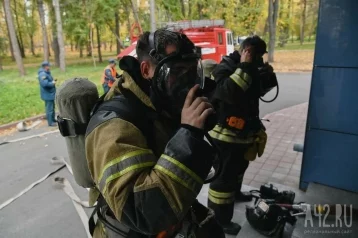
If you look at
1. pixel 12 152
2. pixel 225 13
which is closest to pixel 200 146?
pixel 12 152

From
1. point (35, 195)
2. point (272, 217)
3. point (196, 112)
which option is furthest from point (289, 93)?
point (196, 112)

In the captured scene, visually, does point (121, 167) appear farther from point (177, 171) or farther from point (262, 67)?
point (262, 67)

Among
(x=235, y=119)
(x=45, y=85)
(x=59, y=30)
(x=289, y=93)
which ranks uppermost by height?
(x=59, y=30)

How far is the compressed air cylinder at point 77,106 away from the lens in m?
1.46

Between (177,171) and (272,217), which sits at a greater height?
(177,171)

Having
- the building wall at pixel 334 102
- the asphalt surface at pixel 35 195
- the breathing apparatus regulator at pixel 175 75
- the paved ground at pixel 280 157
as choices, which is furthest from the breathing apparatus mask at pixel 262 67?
the asphalt surface at pixel 35 195

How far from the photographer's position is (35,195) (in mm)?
4117

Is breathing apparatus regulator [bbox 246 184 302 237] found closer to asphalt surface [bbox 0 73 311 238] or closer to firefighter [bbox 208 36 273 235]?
firefighter [bbox 208 36 273 235]

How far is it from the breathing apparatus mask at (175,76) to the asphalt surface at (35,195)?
2584 millimetres

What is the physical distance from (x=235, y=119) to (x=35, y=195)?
10.6 ft

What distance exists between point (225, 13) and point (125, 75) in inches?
877

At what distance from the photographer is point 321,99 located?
10.3 ft

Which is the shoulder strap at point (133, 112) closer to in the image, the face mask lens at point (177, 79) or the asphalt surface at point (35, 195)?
the face mask lens at point (177, 79)

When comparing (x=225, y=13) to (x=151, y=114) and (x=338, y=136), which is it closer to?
(x=338, y=136)
